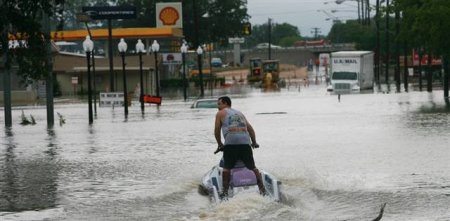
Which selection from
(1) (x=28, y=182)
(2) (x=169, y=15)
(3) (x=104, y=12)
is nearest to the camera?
(1) (x=28, y=182)

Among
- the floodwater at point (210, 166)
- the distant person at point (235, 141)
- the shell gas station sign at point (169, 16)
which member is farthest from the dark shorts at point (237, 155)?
the shell gas station sign at point (169, 16)

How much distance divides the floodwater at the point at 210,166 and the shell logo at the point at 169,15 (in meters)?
80.0

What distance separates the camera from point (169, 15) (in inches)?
4715

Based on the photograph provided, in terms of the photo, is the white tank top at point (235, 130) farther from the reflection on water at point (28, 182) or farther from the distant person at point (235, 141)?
the reflection on water at point (28, 182)

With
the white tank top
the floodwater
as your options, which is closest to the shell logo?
the floodwater

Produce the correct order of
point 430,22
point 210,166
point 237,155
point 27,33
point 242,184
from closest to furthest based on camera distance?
point 242,184 < point 237,155 < point 210,166 < point 27,33 < point 430,22

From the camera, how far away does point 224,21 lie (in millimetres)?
143000

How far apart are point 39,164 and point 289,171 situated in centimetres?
671

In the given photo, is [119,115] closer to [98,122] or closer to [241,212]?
[98,122]

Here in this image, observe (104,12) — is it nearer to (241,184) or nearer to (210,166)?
(210,166)

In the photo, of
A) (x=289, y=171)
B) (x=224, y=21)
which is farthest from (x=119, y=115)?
(x=224, y=21)

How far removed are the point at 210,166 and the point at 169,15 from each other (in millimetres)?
98456

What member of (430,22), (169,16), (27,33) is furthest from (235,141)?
(169,16)

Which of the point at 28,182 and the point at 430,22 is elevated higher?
the point at 430,22
